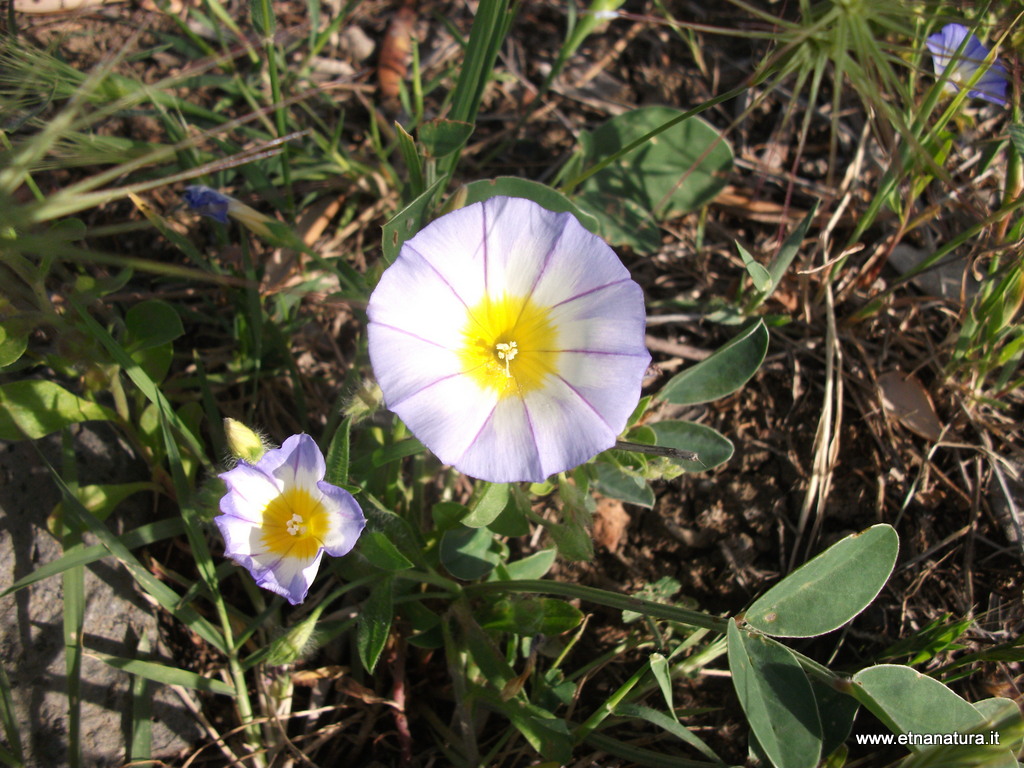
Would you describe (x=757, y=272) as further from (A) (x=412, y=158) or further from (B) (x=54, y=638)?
(B) (x=54, y=638)

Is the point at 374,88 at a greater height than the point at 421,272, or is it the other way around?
the point at 374,88

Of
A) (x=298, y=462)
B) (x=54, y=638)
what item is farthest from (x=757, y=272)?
(x=54, y=638)

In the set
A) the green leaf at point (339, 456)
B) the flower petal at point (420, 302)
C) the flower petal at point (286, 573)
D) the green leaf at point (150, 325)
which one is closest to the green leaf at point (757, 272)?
the flower petal at point (420, 302)

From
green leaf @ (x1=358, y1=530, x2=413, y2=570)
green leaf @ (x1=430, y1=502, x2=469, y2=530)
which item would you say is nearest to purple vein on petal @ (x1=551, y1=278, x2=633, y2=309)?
green leaf @ (x1=430, y1=502, x2=469, y2=530)

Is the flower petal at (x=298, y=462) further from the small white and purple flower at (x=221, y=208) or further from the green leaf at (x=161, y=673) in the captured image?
the small white and purple flower at (x=221, y=208)

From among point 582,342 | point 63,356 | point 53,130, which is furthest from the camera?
point 63,356

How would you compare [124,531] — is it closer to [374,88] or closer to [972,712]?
[374,88]

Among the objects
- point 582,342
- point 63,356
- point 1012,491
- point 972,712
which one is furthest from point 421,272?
point 1012,491
